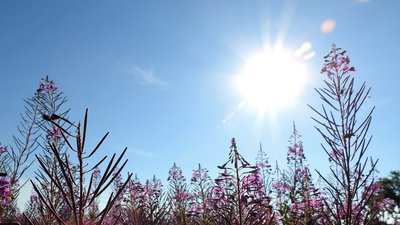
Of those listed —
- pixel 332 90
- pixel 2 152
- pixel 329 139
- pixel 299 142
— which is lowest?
pixel 329 139

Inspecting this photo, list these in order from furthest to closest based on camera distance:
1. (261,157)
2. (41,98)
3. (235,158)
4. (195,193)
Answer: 1. (261,157)
2. (195,193)
3. (41,98)
4. (235,158)

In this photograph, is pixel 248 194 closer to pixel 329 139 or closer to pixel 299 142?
pixel 329 139

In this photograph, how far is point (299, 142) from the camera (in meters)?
12.5

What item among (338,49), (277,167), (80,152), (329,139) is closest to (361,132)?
(329,139)

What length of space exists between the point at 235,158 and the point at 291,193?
9.55 meters

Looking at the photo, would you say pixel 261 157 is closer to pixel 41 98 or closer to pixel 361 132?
pixel 41 98

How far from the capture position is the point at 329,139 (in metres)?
3.39

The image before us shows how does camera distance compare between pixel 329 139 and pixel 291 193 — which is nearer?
pixel 329 139

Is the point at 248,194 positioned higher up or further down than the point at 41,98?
further down

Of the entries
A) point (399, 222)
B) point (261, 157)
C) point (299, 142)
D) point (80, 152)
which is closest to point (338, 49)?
point (80, 152)

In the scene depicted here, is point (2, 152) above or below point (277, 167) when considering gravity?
below

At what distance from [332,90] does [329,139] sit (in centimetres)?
91

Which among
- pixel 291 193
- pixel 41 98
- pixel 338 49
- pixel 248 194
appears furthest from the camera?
pixel 291 193

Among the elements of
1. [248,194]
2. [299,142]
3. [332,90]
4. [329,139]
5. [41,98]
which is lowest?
[248,194]
